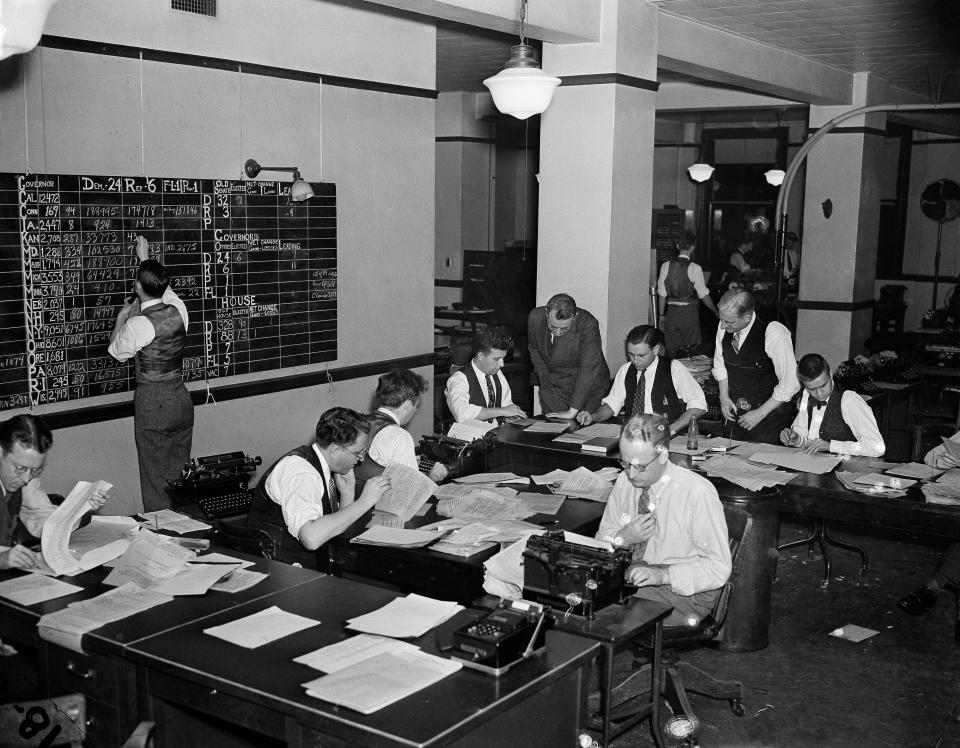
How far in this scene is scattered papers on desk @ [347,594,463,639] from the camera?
363 centimetres

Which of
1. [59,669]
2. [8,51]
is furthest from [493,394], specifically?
[8,51]

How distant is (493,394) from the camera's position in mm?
7566

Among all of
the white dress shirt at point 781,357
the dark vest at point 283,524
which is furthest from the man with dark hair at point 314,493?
the white dress shirt at point 781,357

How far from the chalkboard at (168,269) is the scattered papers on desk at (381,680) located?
3.56 metres

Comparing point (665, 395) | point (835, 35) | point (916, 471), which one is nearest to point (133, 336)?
point (665, 395)

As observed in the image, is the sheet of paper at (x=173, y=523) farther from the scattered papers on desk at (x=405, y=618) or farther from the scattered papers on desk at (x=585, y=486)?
the scattered papers on desk at (x=585, y=486)

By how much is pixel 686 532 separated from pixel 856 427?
2.23 meters

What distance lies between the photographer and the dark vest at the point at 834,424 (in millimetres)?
6500

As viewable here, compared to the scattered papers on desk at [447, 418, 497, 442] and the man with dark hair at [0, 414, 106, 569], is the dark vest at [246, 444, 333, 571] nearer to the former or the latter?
the man with dark hair at [0, 414, 106, 569]

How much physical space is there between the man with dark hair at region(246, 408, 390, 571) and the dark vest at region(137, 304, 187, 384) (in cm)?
189

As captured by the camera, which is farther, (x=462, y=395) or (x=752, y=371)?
(x=752, y=371)

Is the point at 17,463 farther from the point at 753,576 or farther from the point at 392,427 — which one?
the point at 753,576

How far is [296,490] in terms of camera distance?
481 cm

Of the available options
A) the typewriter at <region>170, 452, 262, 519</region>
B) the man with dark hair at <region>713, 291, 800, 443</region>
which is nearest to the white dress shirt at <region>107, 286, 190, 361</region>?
the typewriter at <region>170, 452, 262, 519</region>
